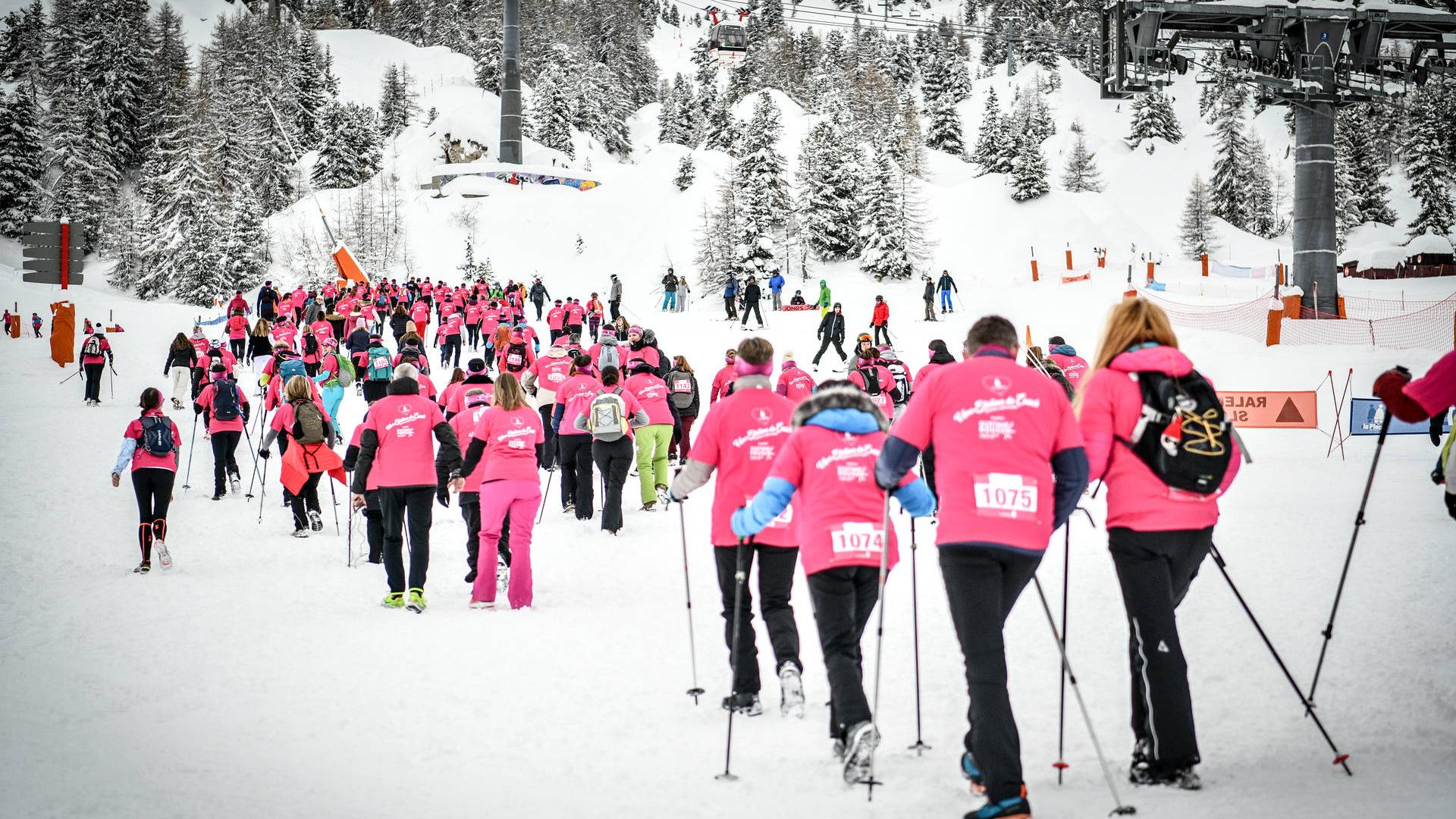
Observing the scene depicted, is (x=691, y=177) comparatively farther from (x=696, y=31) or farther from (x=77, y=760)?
(x=696, y=31)

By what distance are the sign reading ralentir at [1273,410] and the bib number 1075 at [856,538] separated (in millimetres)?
12881

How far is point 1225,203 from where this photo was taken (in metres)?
66.9

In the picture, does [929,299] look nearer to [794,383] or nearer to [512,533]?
[794,383]

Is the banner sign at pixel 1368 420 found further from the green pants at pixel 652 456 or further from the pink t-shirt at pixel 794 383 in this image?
the green pants at pixel 652 456

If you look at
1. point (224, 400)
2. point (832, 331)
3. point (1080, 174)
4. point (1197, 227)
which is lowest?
point (224, 400)

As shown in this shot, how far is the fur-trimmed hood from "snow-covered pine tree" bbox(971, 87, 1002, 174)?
227 feet

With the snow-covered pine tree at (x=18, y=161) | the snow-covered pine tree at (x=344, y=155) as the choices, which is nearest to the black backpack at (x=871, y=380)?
the snow-covered pine tree at (x=18, y=161)

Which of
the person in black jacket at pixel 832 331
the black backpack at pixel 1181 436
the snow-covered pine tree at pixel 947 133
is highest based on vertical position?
the snow-covered pine tree at pixel 947 133

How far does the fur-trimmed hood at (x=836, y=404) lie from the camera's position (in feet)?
15.1

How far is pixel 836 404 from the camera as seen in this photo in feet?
15.1

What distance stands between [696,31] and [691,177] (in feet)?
354

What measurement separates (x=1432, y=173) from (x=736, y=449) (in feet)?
231

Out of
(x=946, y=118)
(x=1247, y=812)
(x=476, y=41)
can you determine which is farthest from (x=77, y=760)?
(x=476, y=41)

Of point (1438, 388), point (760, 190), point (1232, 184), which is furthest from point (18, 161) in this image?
point (1232, 184)
